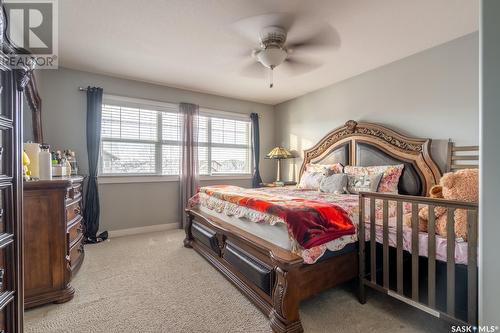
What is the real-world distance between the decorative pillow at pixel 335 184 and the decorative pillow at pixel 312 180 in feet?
0.51

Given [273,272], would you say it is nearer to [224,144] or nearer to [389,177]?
[389,177]

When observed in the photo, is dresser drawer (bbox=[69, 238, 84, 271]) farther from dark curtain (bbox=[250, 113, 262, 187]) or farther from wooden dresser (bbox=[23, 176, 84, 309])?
dark curtain (bbox=[250, 113, 262, 187])

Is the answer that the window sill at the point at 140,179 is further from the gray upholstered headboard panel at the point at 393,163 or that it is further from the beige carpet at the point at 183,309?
the gray upholstered headboard panel at the point at 393,163

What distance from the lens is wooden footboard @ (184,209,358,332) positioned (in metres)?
1.55

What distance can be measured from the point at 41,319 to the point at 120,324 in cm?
61

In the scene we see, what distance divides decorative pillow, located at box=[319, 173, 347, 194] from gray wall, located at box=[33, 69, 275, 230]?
2514 millimetres

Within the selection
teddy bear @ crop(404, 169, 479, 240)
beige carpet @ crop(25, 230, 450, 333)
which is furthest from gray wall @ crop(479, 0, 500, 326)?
beige carpet @ crop(25, 230, 450, 333)

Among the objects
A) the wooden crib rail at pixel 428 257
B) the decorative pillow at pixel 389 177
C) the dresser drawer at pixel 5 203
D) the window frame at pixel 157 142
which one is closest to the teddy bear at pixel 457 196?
the wooden crib rail at pixel 428 257

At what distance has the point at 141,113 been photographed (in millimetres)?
3951

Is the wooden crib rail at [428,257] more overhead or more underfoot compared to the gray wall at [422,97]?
more underfoot

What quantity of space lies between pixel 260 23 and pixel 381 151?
2237 millimetres

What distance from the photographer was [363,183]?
2990mm

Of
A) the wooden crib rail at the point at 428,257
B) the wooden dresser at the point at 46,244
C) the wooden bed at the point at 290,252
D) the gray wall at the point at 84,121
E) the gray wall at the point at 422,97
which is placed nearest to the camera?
the wooden crib rail at the point at 428,257

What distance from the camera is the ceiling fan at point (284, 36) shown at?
2.22 meters
